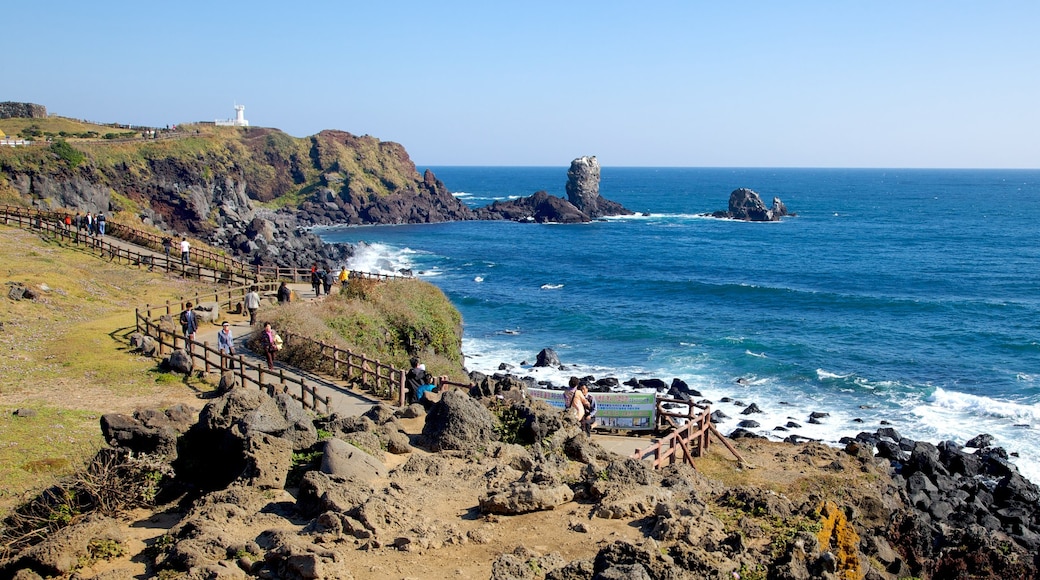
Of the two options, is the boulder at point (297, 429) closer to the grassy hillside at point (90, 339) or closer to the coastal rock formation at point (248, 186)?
the grassy hillside at point (90, 339)

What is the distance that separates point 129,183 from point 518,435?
68172 millimetres

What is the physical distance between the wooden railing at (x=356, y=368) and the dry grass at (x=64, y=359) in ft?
12.8

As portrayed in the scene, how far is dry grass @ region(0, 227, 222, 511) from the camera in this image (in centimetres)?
1540

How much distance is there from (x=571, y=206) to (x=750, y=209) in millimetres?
26697

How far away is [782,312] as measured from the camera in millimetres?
49156

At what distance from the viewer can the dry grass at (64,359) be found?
1540 cm

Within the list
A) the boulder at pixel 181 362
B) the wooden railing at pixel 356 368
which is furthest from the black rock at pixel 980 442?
the boulder at pixel 181 362

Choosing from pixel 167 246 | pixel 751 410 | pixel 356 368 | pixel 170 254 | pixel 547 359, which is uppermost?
pixel 167 246

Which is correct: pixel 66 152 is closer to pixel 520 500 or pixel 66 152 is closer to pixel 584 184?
pixel 520 500

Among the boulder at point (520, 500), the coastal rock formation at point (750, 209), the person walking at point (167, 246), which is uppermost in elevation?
the coastal rock formation at point (750, 209)

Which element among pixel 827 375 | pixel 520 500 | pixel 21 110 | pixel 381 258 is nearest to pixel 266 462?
pixel 520 500

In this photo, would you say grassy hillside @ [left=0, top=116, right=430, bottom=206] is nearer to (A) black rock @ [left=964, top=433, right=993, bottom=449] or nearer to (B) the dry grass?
(B) the dry grass

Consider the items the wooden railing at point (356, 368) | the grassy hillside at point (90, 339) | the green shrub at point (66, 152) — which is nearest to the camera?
the grassy hillside at point (90, 339)

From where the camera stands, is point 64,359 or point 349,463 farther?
point 64,359
